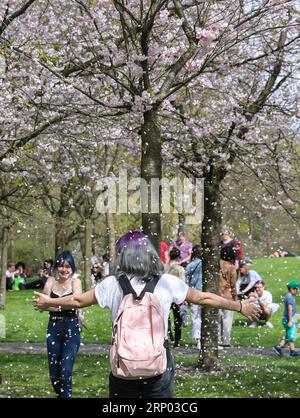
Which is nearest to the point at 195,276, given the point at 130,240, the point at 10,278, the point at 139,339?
the point at 130,240

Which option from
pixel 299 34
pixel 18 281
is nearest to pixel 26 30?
pixel 299 34

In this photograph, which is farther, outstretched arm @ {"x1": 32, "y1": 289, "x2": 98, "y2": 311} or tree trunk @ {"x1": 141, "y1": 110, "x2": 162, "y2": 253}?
tree trunk @ {"x1": 141, "y1": 110, "x2": 162, "y2": 253}

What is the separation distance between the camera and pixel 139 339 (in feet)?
16.6

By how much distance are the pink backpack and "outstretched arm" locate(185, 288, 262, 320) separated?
0.34 metres

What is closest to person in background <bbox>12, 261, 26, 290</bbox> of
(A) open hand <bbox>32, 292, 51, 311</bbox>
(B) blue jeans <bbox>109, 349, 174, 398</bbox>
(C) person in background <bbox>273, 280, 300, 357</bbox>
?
(C) person in background <bbox>273, 280, 300, 357</bbox>

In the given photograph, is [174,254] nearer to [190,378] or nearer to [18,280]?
[190,378]

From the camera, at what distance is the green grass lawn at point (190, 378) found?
9.50 m

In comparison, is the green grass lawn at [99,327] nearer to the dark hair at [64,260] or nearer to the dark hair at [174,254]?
the dark hair at [174,254]

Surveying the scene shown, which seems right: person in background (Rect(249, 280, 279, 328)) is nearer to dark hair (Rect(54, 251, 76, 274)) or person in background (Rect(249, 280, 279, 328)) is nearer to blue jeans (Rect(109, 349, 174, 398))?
dark hair (Rect(54, 251, 76, 274))

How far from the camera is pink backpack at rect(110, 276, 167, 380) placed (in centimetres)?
504

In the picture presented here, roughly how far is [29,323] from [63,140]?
26.8 feet

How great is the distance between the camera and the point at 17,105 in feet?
32.1

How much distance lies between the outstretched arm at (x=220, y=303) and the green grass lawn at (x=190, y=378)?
372 centimetres

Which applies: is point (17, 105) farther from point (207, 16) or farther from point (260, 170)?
point (260, 170)
